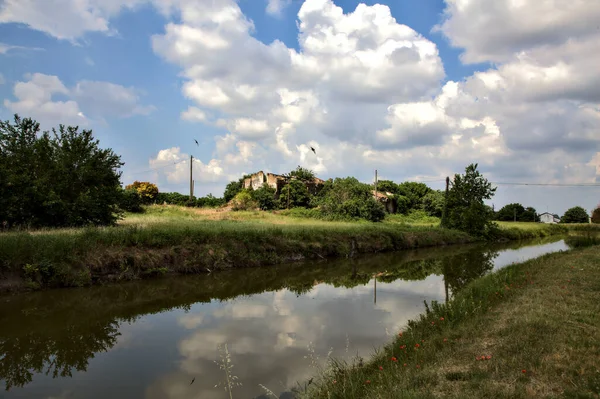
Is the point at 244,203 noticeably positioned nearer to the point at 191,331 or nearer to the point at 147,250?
the point at 147,250

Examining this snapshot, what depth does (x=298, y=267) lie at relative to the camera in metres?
18.9

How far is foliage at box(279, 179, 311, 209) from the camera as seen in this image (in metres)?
47.5

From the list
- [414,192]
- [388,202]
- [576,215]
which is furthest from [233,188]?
[576,215]

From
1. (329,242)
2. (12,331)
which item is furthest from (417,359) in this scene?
(329,242)

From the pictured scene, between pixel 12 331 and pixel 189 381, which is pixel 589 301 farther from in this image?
pixel 12 331

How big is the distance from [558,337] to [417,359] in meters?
2.00

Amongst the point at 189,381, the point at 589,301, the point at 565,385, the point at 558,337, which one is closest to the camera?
the point at 565,385

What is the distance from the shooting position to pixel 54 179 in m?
19.0

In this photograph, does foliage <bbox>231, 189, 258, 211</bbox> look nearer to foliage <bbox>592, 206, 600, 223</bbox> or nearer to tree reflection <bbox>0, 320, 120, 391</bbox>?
tree reflection <bbox>0, 320, 120, 391</bbox>

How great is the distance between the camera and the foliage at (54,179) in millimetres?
16984

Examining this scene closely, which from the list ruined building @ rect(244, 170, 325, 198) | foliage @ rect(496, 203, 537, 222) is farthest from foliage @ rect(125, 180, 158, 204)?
foliage @ rect(496, 203, 537, 222)

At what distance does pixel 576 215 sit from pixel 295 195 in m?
62.7

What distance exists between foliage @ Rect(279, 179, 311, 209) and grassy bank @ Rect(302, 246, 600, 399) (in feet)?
128

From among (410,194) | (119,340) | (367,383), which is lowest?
(119,340)
